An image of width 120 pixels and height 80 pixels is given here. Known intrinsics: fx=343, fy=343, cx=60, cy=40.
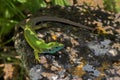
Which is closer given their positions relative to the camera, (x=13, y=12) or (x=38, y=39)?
(x=38, y=39)

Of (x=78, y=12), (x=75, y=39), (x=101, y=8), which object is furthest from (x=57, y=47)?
(x=101, y=8)

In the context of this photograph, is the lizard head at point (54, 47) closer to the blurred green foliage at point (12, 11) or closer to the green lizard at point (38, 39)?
the green lizard at point (38, 39)

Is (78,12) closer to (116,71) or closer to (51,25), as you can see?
(51,25)

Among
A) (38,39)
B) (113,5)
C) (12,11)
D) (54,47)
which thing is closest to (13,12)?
(12,11)

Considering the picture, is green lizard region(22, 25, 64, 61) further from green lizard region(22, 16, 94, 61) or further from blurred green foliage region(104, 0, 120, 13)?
blurred green foliage region(104, 0, 120, 13)

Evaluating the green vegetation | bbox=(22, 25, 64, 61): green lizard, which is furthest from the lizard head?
the green vegetation

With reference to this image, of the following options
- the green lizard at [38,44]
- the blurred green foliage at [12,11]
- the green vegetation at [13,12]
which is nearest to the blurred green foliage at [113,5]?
the green vegetation at [13,12]

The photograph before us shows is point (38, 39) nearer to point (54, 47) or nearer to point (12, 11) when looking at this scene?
point (54, 47)
